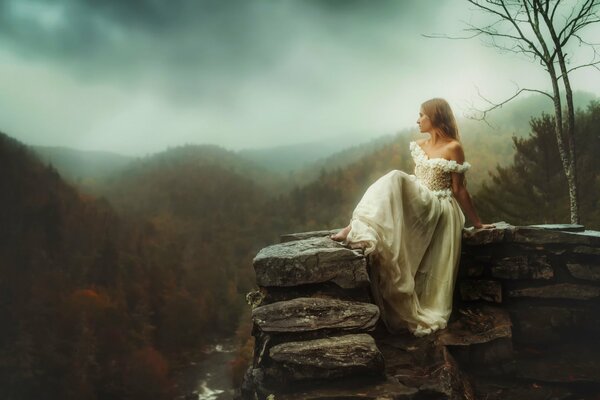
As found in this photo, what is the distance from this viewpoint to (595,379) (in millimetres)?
3242

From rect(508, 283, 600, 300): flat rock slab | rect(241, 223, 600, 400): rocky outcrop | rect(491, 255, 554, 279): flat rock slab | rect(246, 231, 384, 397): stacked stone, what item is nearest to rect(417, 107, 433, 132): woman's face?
rect(241, 223, 600, 400): rocky outcrop

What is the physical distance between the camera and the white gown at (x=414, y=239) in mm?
3330

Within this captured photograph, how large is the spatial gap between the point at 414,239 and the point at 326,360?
1.43 meters

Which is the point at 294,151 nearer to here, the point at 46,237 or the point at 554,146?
the point at 46,237

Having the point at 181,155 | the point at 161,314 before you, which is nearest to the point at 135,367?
the point at 161,314

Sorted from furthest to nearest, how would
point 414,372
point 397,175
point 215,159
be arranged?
1. point 215,159
2. point 397,175
3. point 414,372

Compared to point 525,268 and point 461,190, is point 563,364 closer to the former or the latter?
point 525,268

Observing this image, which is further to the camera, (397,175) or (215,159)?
(215,159)

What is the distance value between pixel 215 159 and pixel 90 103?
6.86m

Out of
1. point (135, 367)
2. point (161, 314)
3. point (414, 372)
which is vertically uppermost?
point (414, 372)

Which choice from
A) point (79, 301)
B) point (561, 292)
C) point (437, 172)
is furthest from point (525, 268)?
point (79, 301)

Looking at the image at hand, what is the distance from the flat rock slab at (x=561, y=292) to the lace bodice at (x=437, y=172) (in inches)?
39.8

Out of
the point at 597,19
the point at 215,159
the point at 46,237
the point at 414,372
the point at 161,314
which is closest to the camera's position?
the point at 414,372

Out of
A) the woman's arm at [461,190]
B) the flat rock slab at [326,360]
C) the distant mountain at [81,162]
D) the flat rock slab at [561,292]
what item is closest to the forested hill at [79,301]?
the distant mountain at [81,162]
